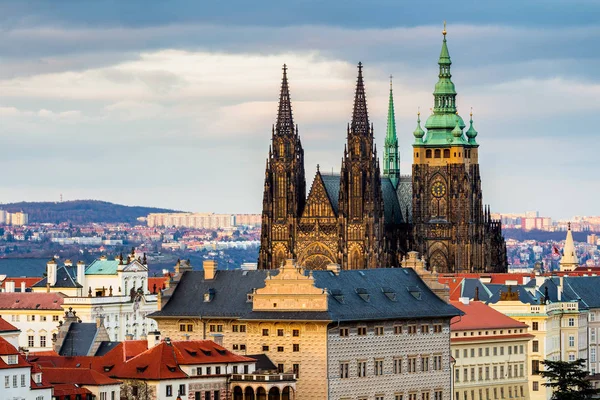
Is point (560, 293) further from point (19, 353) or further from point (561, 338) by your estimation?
point (19, 353)

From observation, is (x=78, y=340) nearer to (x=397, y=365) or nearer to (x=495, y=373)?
(x=397, y=365)

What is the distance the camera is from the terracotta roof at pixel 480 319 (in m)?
163

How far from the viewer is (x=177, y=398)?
130250mm

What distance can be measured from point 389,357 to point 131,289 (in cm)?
5032

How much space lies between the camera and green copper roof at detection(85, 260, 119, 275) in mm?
193462

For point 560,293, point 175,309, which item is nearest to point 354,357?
point 175,309

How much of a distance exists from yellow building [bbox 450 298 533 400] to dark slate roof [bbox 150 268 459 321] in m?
8.76

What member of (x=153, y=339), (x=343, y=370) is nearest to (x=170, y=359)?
(x=153, y=339)

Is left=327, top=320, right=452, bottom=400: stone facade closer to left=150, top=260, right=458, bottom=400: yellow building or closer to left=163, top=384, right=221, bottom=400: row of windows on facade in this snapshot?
left=150, top=260, right=458, bottom=400: yellow building

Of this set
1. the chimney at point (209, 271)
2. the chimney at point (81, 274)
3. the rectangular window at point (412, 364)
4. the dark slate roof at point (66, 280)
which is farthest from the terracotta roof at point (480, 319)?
the dark slate roof at point (66, 280)

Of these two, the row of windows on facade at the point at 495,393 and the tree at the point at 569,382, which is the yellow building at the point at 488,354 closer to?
the row of windows on facade at the point at 495,393

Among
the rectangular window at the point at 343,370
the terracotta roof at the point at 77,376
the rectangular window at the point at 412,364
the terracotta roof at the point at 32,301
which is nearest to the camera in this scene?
the terracotta roof at the point at 77,376

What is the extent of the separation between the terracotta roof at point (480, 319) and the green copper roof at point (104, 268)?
33.2 meters

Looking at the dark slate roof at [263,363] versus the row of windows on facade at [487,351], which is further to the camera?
the row of windows on facade at [487,351]
